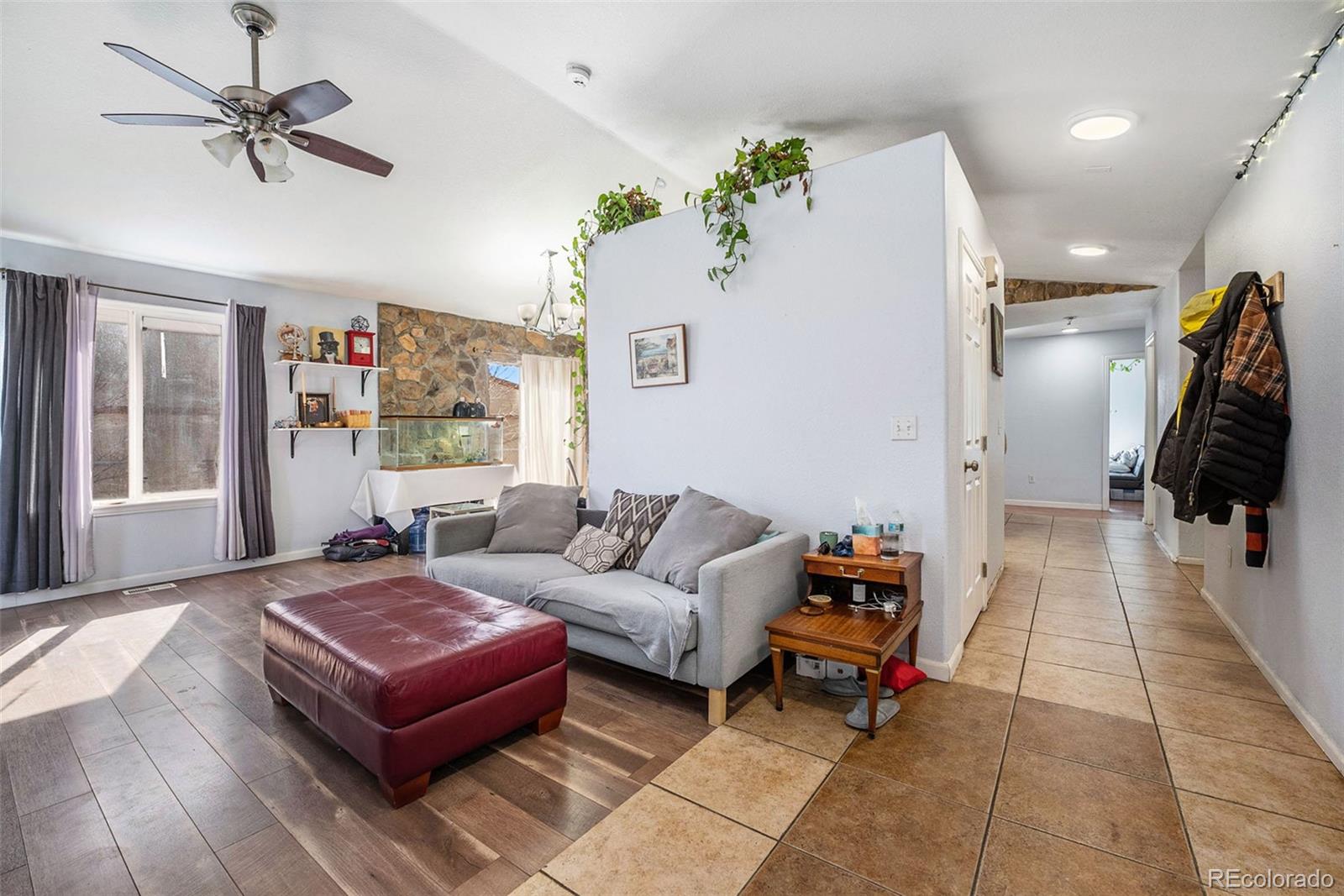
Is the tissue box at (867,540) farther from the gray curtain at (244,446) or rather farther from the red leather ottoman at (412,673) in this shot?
the gray curtain at (244,446)

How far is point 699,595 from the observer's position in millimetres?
2307

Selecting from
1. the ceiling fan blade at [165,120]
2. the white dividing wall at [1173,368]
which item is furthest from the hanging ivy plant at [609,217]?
the white dividing wall at [1173,368]

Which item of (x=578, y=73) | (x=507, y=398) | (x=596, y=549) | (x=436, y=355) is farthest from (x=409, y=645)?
(x=507, y=398)

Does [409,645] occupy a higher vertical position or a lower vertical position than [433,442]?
lower

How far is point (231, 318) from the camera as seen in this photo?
476cm

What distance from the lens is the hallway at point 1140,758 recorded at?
150cm

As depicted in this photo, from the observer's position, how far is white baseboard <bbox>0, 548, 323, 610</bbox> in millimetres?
3947

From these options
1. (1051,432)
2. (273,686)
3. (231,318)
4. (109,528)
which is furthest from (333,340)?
(1051,432)

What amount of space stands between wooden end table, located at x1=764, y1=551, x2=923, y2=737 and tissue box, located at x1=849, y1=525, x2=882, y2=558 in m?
0.06

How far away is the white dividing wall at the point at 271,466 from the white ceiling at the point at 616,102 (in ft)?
0.96

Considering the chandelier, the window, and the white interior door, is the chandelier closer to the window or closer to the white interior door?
the window

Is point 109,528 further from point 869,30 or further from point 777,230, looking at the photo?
point 869,30

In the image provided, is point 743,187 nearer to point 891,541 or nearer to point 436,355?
point 891,541

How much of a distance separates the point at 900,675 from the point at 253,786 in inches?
92.7
